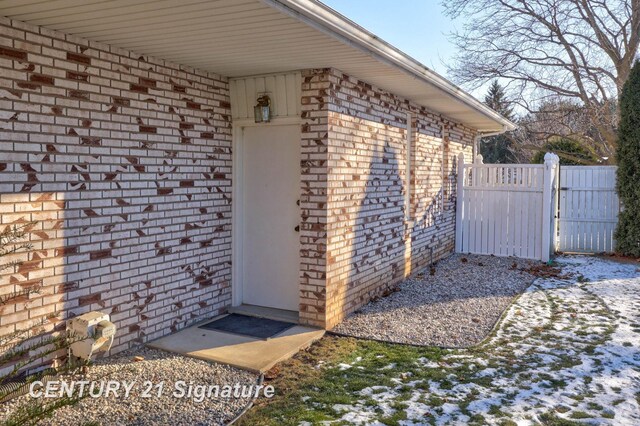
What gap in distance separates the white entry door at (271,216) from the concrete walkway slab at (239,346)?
2.66 ft

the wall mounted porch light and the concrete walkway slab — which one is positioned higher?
the wall mounted porch light

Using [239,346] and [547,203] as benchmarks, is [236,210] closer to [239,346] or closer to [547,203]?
[239,346]

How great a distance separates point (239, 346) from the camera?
4973mm

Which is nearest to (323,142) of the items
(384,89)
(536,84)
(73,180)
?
(384,89)

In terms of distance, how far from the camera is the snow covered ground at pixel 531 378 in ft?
12.2

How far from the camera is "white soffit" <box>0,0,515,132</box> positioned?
138 inches

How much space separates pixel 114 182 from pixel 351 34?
247cm

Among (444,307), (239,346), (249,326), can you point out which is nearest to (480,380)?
(239,346)

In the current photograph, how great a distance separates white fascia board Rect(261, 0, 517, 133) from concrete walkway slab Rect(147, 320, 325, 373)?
2.87m

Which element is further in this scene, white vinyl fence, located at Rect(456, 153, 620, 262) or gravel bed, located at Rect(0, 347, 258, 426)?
white vinyl fence, located at Rect(456, 153, 620, 262)

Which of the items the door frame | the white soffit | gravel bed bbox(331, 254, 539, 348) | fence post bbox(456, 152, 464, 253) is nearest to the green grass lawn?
gravel bed bbox(331, 254, 539, 348)

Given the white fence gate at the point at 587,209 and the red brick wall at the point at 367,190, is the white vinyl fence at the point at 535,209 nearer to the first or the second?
the white fence gate at the point at 587,209

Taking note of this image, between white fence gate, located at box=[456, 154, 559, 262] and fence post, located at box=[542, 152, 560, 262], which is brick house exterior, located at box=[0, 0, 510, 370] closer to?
white fence gate, located at box=[456, 154, 559, 262]

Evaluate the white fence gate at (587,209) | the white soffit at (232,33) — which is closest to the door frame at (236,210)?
the white soffit at (232,33)
